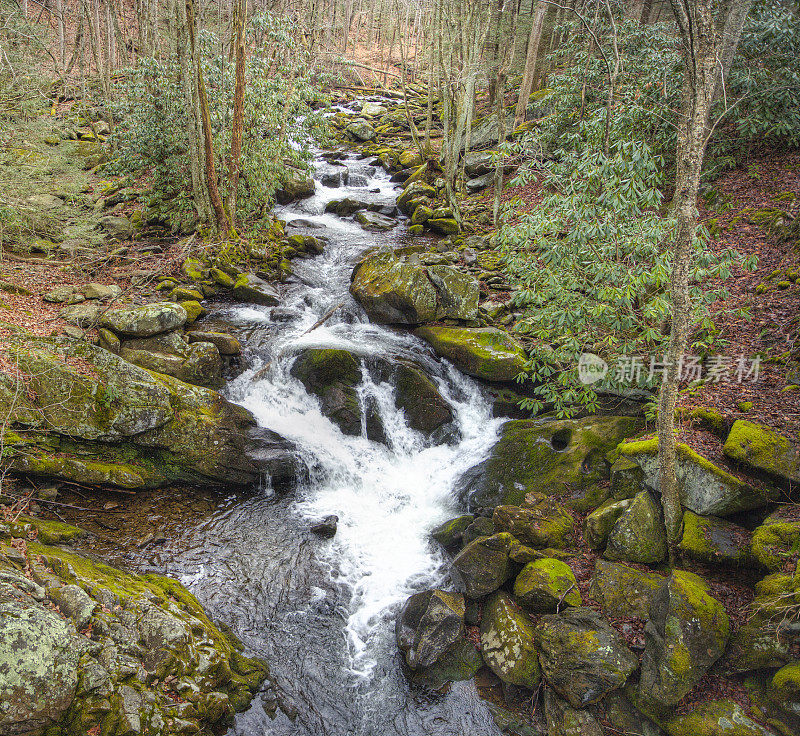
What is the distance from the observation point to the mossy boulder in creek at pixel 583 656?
5.04 metres

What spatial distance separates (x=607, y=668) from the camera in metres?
5.05

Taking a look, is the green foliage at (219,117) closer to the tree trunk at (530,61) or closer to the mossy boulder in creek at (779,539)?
the tree trunk at (530,61)

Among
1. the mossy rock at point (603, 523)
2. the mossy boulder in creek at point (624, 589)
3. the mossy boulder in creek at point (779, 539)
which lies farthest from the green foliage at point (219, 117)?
the mossy boulder in creek at point (779, 539)

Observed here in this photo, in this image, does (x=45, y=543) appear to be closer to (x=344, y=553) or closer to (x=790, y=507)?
(x=344, y=553)

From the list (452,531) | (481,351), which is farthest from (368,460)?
(481,351)

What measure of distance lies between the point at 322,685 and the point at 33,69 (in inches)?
502

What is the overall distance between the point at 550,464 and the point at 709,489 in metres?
2.63

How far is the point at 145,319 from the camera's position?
950 centimetres

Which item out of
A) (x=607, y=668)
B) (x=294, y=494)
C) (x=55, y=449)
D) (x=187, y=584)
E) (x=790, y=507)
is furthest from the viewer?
(x=294, y=494)

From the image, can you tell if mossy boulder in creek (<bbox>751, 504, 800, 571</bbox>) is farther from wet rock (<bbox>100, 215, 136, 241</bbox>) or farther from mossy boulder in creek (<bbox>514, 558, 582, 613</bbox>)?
wet rock (<bbox>100, 215, 136, 241</bbox>)

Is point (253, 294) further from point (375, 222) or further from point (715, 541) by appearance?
point (715, 541)

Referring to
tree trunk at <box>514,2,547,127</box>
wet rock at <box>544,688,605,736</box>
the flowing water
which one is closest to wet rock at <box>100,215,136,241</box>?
the flowing water

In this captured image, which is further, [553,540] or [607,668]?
[553,540]

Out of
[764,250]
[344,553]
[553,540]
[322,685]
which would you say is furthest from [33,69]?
[764,250]
